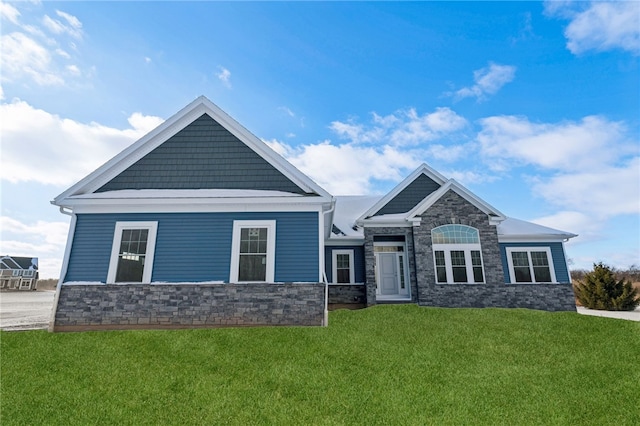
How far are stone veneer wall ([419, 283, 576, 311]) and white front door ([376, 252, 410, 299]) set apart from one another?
1.40m

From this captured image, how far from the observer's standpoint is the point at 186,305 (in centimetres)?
933

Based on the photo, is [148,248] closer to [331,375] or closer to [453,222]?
[331,375]

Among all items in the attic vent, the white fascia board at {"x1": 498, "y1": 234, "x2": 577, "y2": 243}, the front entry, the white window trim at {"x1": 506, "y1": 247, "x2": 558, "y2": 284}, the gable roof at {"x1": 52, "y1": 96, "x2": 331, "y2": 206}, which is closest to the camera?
the gable roof at {"x1": 52, "y1": 96, "x2": 331, "y2": 206}

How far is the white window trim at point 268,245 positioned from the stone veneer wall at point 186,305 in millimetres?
331

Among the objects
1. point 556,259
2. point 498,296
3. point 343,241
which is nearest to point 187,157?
point 343,241

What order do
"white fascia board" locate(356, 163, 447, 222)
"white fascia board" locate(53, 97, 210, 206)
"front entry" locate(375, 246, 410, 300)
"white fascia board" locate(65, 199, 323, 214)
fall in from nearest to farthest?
"white fascia board" locate(65, 199, 323, 214), "white fascia board" locate(53, 97, 210, 206), "front entry" locate(375, 246, 410, 300), "white fascia board" locate(356, 163, 447, 222)

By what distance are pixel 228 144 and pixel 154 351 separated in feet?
22.4

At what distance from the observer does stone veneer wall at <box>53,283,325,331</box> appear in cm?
923

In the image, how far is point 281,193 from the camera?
34.0ft

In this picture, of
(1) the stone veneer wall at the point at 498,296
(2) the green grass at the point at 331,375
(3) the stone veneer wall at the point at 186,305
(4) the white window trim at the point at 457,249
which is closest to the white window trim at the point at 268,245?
(3) the stone veneer wall at the point at 186,305

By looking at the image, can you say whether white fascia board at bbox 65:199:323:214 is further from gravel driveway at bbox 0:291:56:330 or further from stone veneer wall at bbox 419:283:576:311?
stone veneer wall at bbox 419:283:576:311

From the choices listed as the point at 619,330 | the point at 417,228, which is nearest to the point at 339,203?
the point at 417,228

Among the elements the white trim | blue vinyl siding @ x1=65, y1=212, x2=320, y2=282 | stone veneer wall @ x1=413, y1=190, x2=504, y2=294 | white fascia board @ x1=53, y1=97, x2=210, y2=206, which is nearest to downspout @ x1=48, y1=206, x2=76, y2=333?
the white trim

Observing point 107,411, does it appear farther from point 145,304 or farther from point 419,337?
point 419,337
